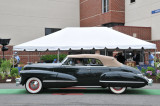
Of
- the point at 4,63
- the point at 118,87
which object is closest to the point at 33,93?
the point at 118,87

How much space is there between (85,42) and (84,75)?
675 centimetres

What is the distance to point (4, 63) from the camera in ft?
47.2

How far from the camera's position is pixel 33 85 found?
9.70 metres

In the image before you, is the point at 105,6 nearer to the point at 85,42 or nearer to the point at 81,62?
the point at 85,42

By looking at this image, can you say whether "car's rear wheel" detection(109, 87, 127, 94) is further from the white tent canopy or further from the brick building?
the brick building

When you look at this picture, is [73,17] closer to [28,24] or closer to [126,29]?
[28,24]

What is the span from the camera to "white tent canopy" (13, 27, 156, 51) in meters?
15.7

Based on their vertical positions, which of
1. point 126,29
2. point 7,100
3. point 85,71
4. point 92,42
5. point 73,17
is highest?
point 73,17

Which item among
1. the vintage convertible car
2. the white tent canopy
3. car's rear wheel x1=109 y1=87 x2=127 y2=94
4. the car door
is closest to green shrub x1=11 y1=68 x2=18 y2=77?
the white tent canopy

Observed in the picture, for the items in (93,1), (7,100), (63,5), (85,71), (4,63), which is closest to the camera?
(7,100)

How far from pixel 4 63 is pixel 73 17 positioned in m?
22.1

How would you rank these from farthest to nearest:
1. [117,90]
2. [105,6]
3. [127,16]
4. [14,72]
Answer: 1. [105,6]
2. [127,16]
3. [14,72]
4. [117,90]

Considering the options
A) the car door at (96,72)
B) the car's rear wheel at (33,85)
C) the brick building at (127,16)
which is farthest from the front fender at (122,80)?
the brick building at (127,16)

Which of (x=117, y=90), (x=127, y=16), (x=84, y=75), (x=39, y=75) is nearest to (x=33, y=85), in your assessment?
(x=39, y=75)
